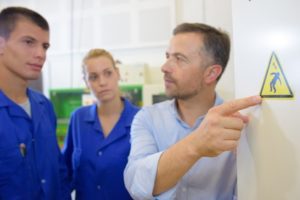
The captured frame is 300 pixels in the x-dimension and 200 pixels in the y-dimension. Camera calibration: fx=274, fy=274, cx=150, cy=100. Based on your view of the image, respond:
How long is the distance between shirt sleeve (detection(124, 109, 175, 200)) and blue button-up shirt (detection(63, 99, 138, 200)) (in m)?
0.50

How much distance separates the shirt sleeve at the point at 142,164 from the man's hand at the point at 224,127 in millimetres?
185

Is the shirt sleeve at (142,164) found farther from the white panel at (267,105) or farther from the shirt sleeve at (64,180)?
the shirt sleeve at (64,180)

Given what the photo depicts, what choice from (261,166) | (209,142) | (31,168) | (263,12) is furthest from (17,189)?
(263,12)

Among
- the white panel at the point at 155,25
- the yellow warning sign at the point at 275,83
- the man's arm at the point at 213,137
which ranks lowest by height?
the man's arm at the point at 213,137

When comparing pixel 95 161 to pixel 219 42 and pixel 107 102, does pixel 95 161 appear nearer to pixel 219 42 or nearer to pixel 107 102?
pixel 107 102

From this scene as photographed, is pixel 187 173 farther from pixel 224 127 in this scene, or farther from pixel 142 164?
pixel 224 127

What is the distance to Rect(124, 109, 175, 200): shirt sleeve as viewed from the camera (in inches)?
33.0

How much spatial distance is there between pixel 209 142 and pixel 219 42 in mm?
665

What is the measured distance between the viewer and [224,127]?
0.71m

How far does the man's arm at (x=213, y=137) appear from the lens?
0.70 meters

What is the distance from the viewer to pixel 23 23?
4.51ft

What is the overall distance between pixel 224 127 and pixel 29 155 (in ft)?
3.17

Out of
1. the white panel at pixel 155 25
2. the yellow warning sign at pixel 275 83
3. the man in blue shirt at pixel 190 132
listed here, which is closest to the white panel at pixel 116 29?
the white panel at pixel 155 25

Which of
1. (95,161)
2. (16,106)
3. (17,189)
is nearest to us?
(17,189)
